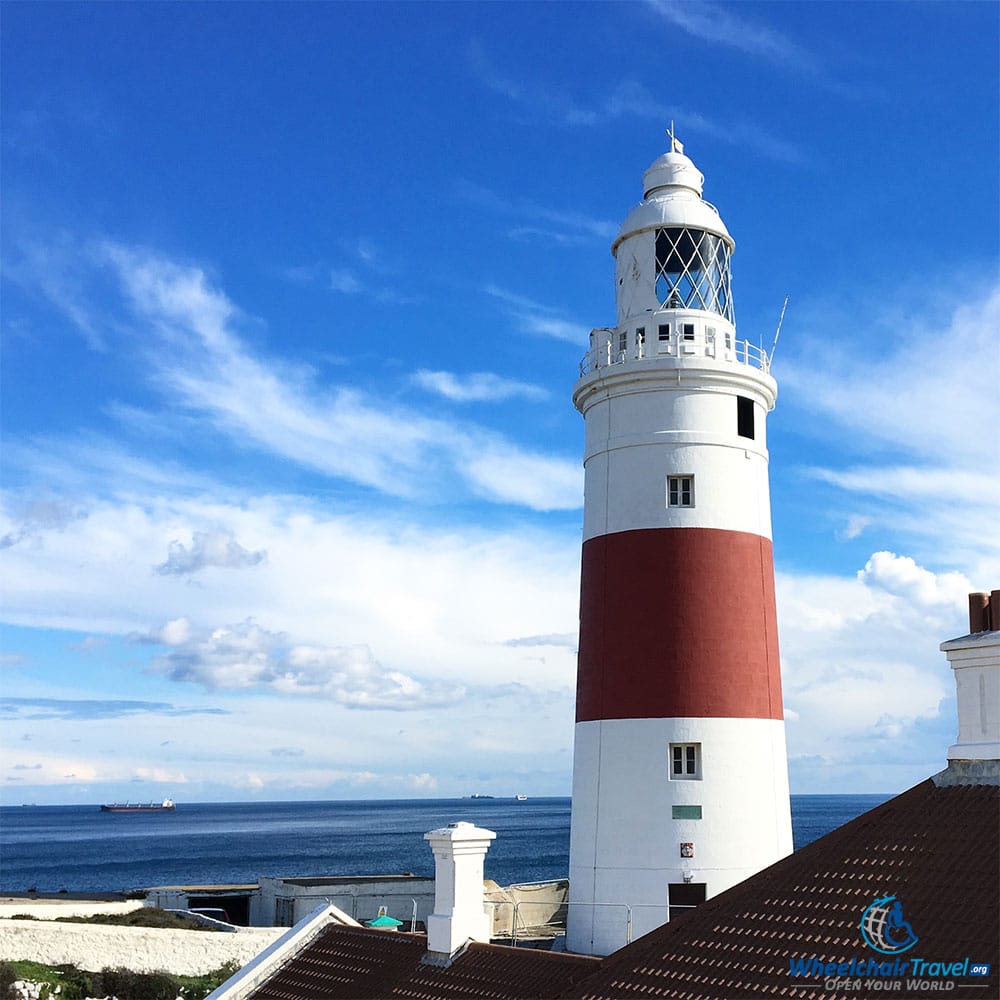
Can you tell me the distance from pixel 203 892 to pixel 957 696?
36.7 meters

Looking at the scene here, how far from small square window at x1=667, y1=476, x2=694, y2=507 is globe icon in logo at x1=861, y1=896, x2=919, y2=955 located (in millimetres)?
8861

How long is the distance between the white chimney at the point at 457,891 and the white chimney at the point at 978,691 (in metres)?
5.33

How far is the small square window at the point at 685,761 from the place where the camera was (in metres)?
16.2

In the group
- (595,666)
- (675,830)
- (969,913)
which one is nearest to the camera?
(969,913)

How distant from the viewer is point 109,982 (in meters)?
26.9

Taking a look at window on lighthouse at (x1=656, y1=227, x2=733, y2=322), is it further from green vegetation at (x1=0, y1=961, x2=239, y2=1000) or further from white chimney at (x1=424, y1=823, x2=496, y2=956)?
green vegetation at (x1=0, y1=961, x2=239, y2=1000)

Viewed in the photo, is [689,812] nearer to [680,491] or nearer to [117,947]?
[680,491]

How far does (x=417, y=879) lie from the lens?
35156mm

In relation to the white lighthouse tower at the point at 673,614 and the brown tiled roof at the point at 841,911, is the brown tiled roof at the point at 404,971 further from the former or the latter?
the white lighthouse tower at the point at 673,614

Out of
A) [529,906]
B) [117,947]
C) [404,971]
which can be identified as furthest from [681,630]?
[117,947]

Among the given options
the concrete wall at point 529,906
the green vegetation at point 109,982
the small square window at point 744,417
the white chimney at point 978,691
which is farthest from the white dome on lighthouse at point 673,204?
the green vegetation at point 109,982

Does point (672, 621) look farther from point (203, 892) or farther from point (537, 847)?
point (537, 847)

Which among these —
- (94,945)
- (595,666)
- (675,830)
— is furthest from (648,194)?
(94,945)

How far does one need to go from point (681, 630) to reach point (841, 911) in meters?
7.73
